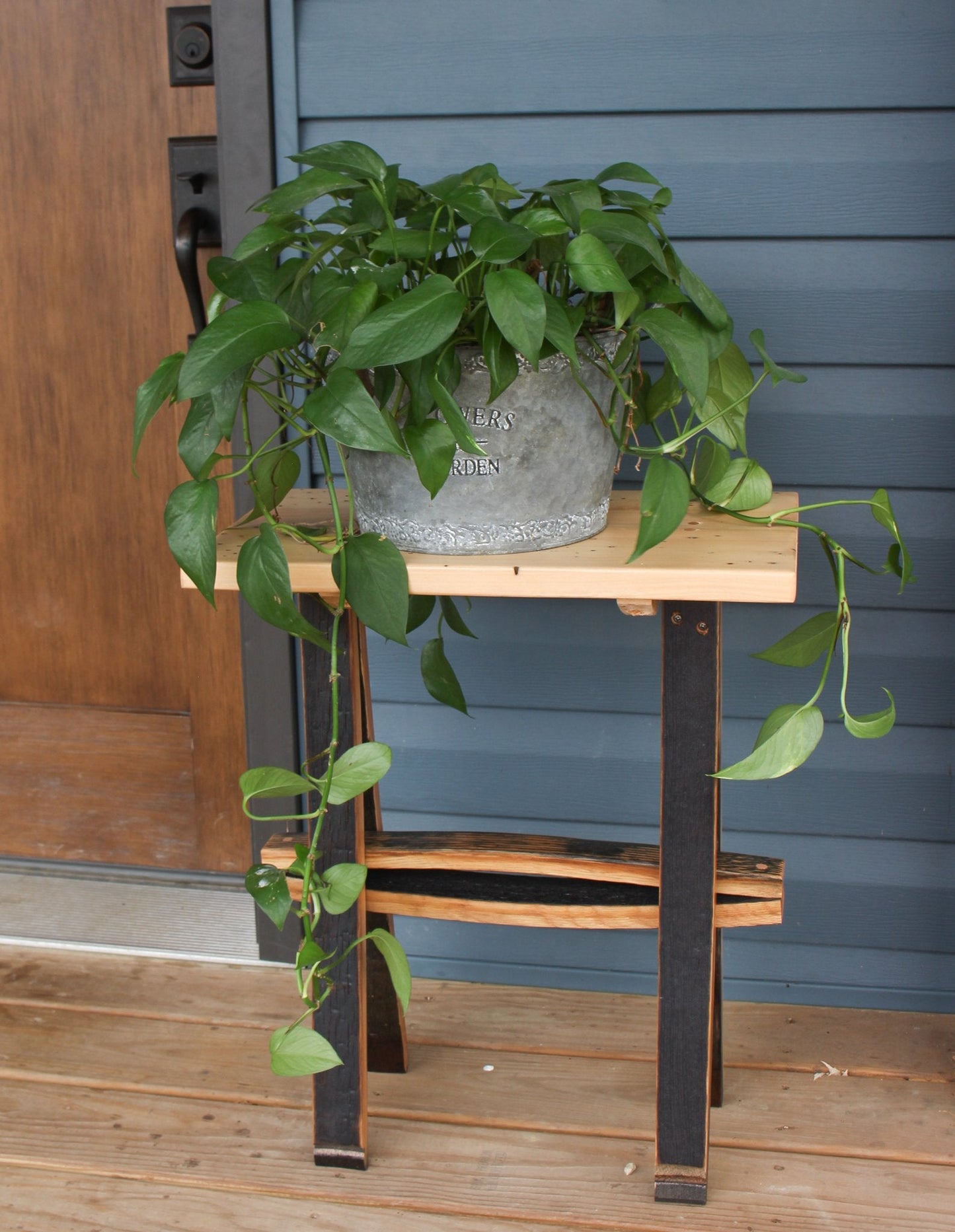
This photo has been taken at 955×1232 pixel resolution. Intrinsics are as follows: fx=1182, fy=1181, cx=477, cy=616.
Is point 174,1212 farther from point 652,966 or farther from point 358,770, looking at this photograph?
point 652,966

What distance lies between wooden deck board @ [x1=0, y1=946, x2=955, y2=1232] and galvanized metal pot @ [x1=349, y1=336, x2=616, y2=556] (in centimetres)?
66

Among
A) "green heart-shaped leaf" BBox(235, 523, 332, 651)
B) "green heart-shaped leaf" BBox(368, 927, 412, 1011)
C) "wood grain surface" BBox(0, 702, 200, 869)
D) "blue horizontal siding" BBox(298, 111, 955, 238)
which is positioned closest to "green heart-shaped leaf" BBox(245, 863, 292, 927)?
"green heart-shaped leaf" BBox(368, 927, 412, 1011)

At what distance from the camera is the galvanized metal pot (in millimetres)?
980

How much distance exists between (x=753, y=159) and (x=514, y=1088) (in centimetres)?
107

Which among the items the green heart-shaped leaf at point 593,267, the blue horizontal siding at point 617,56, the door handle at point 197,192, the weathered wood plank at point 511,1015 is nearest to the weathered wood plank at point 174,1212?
the weathered wood plank at point 511,1015

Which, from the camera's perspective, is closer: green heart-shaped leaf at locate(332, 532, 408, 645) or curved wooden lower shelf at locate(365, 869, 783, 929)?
green heart-shaped leaf at locate(332, 532, 408, 645)

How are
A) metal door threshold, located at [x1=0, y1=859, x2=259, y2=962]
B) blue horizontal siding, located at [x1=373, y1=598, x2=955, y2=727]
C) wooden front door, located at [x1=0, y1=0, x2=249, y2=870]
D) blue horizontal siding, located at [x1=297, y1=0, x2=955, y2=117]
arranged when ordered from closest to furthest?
blue horizontal siding, located at [x1=297, y1=0, x2=955, y2=117] < blue horizontal siding, located at [x1=373, y1=598, x2=955, y2=727] < wooden front door, located at [x1=0, y1=0, x2=249, y2=870] < metal door threshold, located at [x1=0, y1=859, x2=259, y2=962]

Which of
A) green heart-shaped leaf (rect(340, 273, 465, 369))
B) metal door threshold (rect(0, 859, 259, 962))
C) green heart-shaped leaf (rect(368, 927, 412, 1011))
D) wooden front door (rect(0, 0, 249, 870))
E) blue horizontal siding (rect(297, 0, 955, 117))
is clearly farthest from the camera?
metal door threshold (rect(0, 859, 259, 962))

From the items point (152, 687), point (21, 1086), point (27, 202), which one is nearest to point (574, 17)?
point (27, 202)

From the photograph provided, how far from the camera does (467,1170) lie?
1.22 meters

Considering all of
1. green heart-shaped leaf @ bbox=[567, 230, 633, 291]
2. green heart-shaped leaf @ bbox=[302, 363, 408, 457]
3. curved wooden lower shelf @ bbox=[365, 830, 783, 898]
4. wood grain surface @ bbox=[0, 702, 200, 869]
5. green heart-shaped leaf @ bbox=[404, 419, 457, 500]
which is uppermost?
green heart-shaped leaf @ bbox=[567, 230, 633, 291]

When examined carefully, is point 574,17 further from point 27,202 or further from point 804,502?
point 27,202

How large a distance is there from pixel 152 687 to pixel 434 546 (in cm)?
82

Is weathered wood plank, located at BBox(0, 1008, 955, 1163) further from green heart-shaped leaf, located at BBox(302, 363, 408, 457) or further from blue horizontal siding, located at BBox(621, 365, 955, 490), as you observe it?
green heart-shaped leaf, located at BBox(302, 363, 408, 457)
